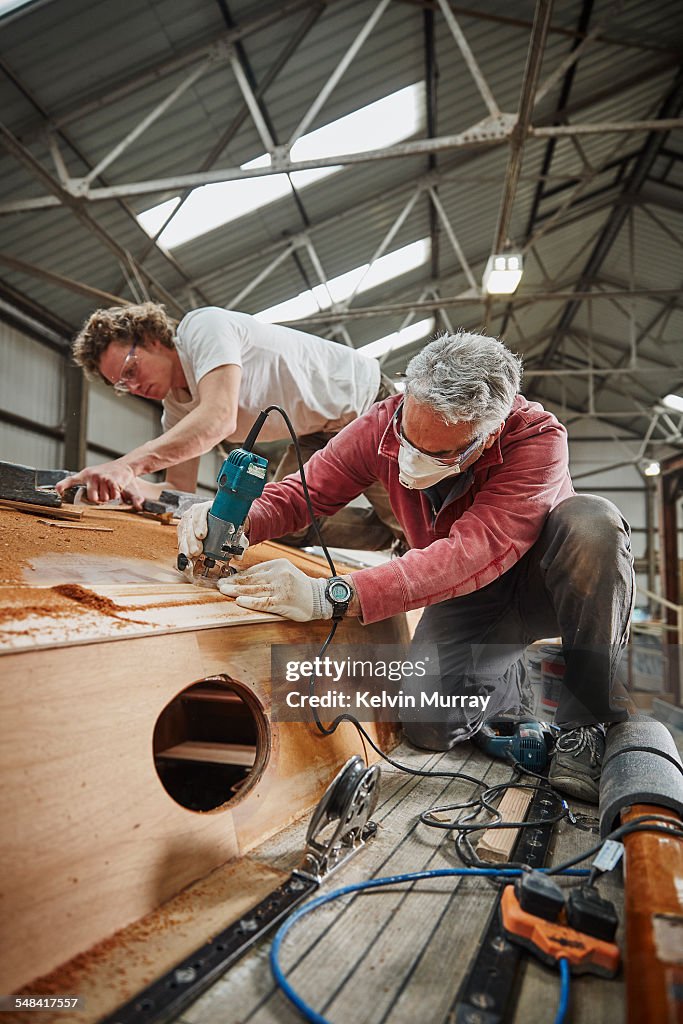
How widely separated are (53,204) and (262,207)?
7.94 feet

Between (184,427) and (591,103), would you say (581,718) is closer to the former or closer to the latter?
(184,427)

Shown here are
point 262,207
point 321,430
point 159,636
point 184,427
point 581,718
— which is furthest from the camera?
point 262,207

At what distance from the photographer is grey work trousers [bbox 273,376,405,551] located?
3449 millimetres

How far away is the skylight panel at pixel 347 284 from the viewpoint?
850cm

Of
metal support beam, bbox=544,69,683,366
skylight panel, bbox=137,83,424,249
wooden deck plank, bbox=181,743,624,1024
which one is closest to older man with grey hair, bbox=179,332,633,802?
wooden deck plank, bbox=181,743,624,1024

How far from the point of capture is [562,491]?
2094 millimetres

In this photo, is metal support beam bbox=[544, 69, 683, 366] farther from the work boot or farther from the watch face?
the watch face

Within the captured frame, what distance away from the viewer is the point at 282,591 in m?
1.64

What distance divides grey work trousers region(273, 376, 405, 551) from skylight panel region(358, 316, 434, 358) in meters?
7.32

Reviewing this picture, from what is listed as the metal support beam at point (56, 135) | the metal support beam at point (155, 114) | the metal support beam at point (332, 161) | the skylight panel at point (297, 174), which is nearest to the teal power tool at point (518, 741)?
the metal support beam at point (332, 161)

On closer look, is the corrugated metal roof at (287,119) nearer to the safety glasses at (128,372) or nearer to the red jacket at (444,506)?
the safety glasses at (128,372)

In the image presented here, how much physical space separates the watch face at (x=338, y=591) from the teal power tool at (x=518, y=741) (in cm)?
89

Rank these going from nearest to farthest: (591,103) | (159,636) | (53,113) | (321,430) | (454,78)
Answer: (159,636) < (321,430) < (53,113) < (454,78) < (591,103)

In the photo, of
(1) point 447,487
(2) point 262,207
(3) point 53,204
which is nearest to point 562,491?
(1) point 447,487
